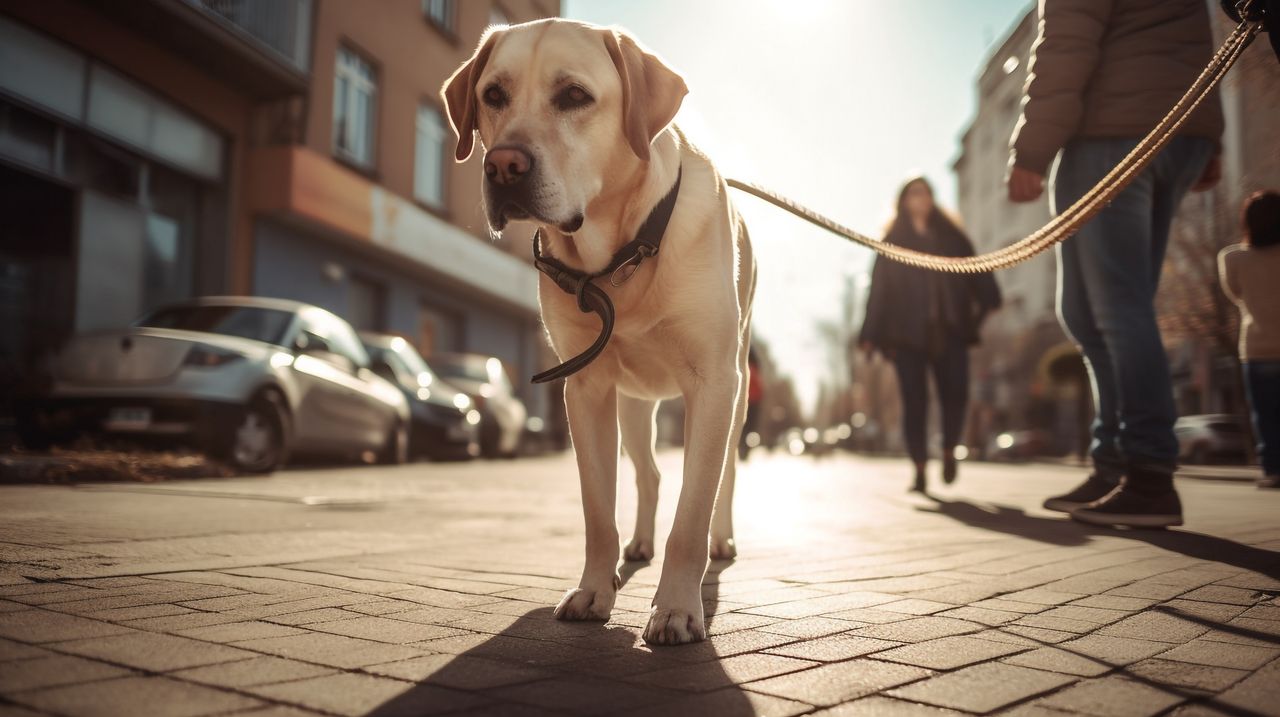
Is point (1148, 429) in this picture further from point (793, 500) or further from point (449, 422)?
point (449, 422)

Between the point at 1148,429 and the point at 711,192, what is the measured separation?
248 centimetres

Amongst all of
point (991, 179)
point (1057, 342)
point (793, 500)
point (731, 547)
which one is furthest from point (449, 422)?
point (991, 179)

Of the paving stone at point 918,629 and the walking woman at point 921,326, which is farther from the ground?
the walking woman at point 921,326

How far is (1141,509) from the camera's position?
4.56 meters

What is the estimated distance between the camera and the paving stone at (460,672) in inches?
76.0

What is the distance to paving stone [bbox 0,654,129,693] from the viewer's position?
1804 mm

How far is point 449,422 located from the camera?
14.3 metres

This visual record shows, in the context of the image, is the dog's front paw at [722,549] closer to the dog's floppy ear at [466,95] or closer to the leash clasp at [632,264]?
the leash clasp at [632,264]

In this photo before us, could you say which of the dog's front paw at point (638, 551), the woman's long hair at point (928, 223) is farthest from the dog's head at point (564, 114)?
the woman's long hair at point (928, 223)

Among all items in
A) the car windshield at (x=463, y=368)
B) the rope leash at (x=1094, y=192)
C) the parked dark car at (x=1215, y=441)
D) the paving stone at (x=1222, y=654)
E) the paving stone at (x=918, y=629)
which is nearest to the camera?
the paving stone at (x=1222, y=654)

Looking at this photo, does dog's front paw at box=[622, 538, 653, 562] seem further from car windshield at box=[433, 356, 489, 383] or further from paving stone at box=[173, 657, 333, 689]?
car windshield at box=[433, 356, 489, 383]

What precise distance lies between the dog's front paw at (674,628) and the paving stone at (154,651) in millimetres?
868

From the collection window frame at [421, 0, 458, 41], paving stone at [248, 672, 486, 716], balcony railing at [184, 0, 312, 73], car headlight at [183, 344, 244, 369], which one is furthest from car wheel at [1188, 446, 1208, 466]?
paving stone at [248, 672, 486, 716]

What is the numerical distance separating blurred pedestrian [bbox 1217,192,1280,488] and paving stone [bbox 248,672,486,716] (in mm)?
8178
